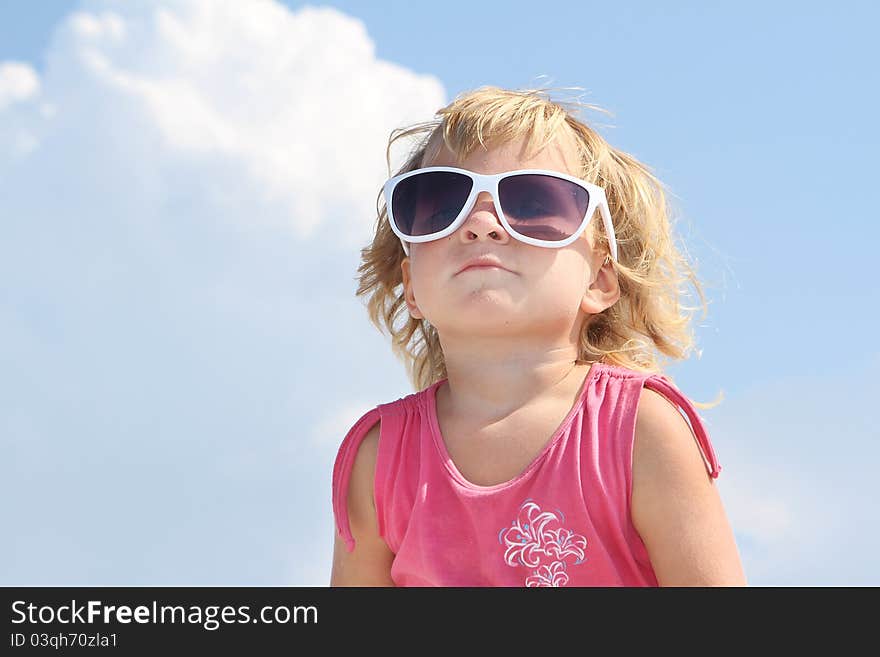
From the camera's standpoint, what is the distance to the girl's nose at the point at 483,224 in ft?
12.8

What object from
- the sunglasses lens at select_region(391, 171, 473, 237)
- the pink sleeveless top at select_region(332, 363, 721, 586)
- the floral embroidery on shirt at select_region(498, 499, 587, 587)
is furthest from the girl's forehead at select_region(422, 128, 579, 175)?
A: the floral embroidery on shirt at select_region(498, 499, 587, 587)

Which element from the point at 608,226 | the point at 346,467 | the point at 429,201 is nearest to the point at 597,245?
the point at 608,226

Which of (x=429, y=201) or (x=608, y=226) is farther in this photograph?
(x=608, y=226)

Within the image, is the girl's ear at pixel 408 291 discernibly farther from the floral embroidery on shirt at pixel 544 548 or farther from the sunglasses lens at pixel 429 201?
the floral embroidery on shirt at pixel 544 548

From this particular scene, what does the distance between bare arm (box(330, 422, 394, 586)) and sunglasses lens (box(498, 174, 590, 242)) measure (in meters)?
1.01

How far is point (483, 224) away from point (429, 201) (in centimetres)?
25

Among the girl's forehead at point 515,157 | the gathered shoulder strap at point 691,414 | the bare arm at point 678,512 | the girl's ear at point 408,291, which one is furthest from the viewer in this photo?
the girl's ear at point 408,291

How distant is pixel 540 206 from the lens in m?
3.94

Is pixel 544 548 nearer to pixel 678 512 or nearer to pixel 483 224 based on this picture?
pixel 678 512

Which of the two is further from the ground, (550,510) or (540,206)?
(540,206)

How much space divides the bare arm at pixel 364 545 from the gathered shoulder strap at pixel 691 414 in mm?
1057

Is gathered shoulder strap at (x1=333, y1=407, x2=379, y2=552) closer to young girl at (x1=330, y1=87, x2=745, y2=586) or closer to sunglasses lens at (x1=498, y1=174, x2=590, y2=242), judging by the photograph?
young girl at (x1=330, y1=87, x2=745, y2=586)

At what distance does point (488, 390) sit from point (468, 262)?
45 centimetres

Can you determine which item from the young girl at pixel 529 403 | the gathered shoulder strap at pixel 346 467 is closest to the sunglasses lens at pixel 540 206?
the young girl at pixel 529 403
